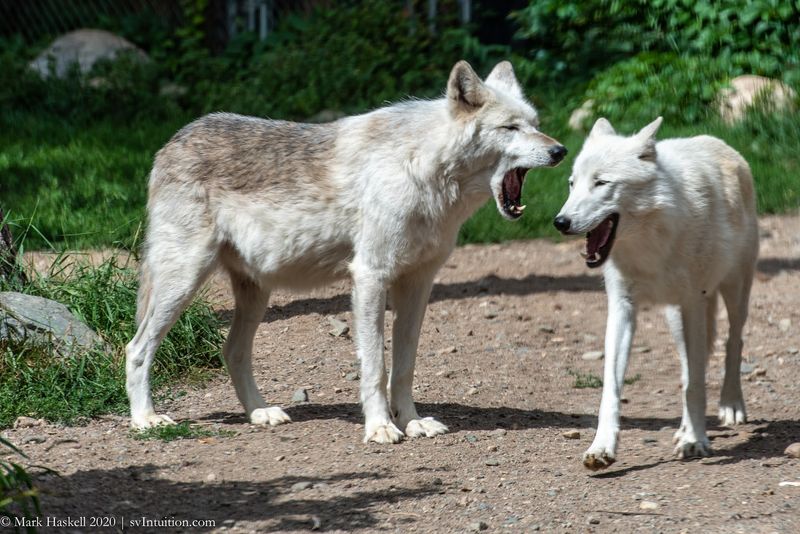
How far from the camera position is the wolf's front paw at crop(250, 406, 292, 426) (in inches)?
232

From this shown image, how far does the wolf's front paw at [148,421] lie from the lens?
5598 millimetres

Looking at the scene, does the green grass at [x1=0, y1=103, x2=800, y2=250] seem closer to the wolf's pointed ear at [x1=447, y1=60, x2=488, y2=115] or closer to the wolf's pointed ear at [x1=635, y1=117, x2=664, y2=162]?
the wolf's pointed ear at [x1=447, y1=60, x2=488, y2=115]

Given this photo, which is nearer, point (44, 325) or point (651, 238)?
point (651, 238)

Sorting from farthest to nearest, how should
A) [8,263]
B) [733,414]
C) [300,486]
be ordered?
[8,263] → [733,414] → [300,486]

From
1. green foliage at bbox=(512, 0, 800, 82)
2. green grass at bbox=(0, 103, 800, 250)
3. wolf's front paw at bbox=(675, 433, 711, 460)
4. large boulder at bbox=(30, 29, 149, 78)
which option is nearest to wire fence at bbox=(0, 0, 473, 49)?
large boulder at bbox=(30, 29, 149, 78)

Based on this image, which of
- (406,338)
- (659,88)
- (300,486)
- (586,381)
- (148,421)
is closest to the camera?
(300,486)

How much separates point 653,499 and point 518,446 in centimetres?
101

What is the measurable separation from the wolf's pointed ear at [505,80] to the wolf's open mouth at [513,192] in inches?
17.5

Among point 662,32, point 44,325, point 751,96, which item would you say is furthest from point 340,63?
point 44,325

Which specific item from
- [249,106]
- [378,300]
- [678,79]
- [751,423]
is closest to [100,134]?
[249,106]

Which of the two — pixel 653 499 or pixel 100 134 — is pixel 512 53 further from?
pixel 653 499

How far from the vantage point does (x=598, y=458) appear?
16.3 feet

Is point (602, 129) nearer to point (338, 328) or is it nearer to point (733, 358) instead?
point (733, 358)

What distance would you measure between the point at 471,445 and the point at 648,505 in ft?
3.88
